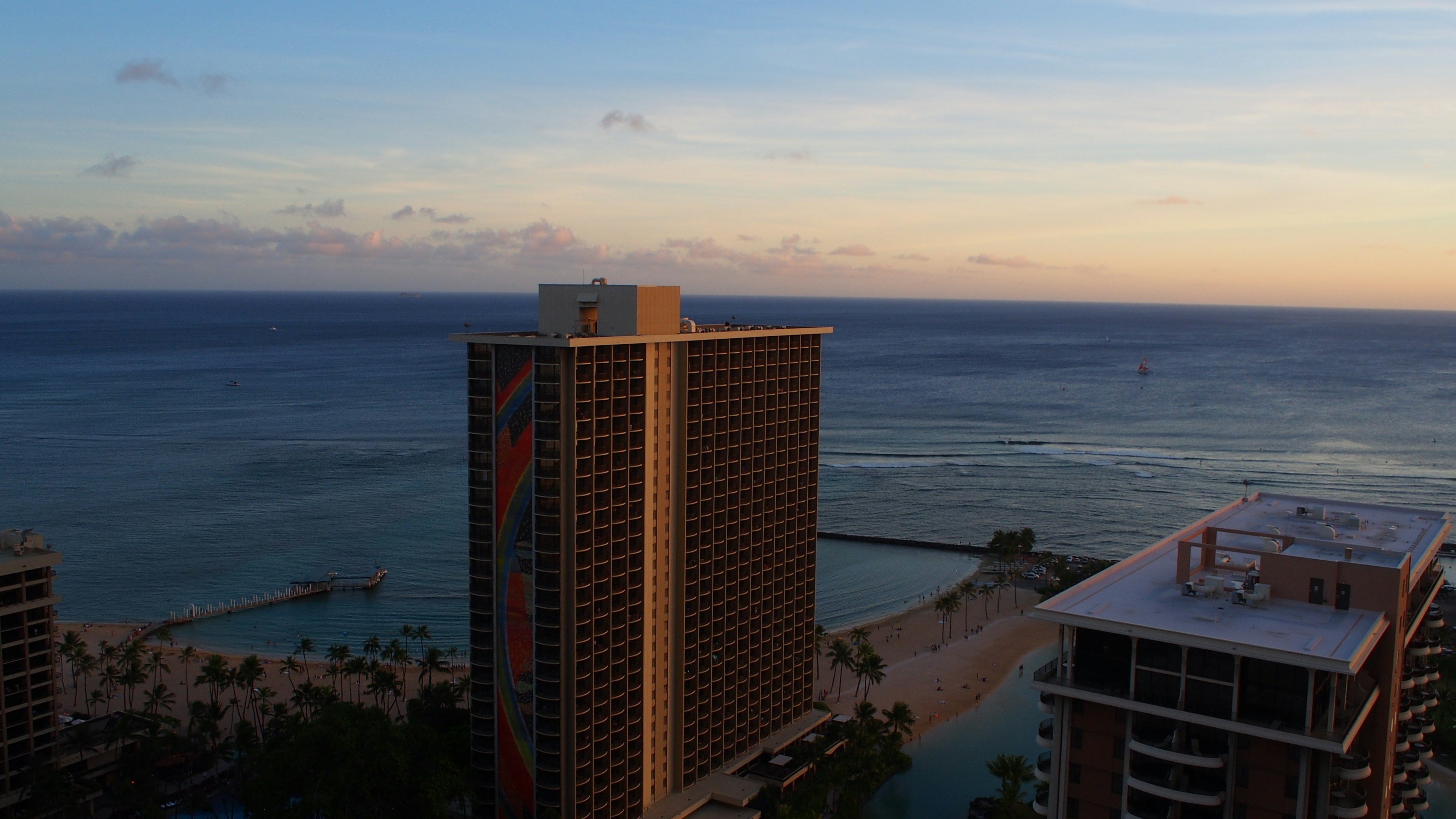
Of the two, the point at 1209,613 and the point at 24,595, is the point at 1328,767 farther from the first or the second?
the point at 24,595

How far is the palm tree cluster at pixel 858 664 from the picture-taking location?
72000 mm

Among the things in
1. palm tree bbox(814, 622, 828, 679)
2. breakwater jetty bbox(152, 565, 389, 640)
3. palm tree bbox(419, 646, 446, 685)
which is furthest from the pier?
palm tree bbox(814, 622, 828, 679)

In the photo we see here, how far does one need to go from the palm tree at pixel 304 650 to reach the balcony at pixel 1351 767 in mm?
66408

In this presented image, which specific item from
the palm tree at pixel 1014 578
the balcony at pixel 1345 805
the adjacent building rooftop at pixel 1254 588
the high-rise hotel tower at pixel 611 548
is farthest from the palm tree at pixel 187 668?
the palm tree at pixel 1014 578

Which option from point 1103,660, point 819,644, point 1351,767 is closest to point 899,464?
point 819,644

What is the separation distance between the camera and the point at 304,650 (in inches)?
3115

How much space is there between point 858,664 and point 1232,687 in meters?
44.1

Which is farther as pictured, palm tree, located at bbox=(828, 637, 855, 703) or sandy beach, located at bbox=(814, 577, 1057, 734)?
sandy beach, located at bbox=(814, 577, 1057, 734)

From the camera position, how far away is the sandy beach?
7669 cm

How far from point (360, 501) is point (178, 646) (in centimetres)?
4674

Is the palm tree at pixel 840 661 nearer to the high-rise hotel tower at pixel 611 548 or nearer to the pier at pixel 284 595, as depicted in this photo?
the high-rise hotel tower at pixel 611 548

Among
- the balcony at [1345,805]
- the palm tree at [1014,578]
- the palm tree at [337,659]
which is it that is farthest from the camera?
the palm tree at [1014,578]

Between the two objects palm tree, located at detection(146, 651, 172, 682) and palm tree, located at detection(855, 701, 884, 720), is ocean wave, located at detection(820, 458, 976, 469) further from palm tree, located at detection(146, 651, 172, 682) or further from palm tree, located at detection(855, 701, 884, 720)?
palm tree, located at detection(146, 651, 172, 682)

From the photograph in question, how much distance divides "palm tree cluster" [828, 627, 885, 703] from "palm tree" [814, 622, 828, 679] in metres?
0.86
